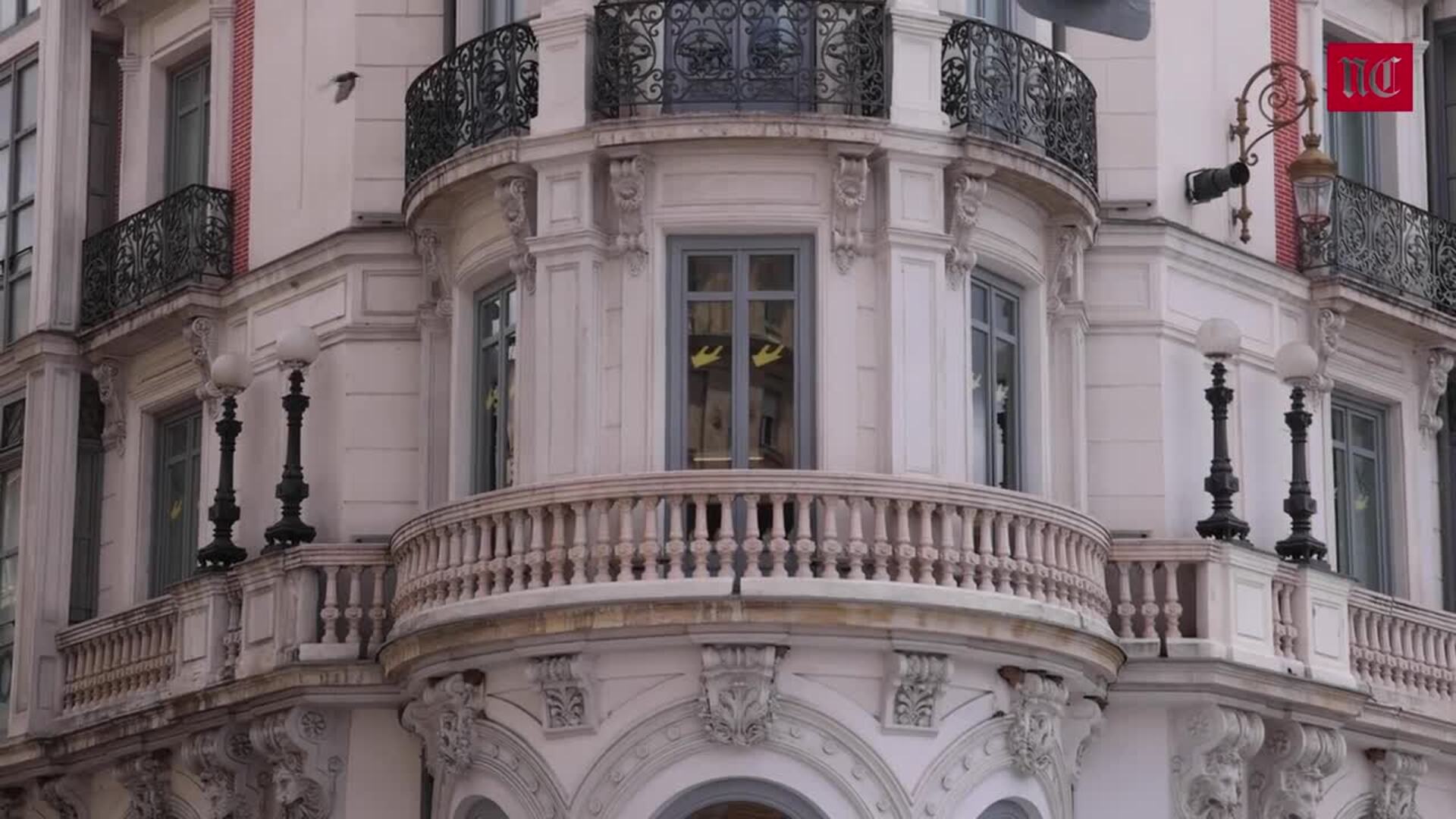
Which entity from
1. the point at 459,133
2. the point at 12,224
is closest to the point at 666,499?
the point at 459,133

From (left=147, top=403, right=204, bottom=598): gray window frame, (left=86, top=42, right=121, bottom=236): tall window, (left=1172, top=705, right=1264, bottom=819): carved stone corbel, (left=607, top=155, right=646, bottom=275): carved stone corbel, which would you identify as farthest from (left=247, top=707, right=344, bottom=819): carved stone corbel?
(left=86, top=42, right=121, bottom=236): tall window

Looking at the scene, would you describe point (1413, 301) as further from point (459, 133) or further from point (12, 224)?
point (12, 224)

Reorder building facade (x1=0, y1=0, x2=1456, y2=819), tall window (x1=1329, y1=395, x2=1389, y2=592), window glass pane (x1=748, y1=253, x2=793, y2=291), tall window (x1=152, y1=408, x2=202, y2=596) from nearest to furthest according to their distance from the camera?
building facade (x1=0, y1=0, x2=1456, y2=819) → window glass pane (x1=748, y1=253, x2=793, y2=291) → tall window (x1=1329, y1=395, x2=1389, y2=592) → tall window (x1=152, y1=408, x2=202, y2=596)

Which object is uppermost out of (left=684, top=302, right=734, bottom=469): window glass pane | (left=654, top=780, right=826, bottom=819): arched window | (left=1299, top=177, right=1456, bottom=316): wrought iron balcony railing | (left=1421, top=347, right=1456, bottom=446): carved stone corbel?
(left=1299, top=177, right=1456, bottom=316): wrought iron balcony railing

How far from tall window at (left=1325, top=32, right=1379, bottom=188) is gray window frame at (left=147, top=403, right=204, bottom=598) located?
10.5 metres

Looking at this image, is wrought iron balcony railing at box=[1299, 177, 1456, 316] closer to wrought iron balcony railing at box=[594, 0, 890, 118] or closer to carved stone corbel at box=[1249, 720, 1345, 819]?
carved stone corbel at box=[1249, 720, 1345, 819]

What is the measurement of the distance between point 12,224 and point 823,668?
39.7ft

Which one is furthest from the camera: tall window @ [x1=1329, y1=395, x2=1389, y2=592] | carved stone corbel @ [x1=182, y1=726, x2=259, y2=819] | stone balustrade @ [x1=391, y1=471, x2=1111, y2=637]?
tall window @ [x1=1329, y1=395, x2=1389, y2=592]

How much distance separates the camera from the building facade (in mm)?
29969

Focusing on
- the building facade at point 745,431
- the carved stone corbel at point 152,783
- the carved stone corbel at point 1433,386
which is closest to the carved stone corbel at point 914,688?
the building facade at point 745,431

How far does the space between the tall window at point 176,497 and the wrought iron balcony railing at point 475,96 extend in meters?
4.39

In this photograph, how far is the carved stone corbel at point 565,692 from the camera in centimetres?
2998

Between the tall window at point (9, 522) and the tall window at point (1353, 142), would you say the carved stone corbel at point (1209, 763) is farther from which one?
the tall window at point (9, 522)

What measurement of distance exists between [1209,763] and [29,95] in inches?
549
